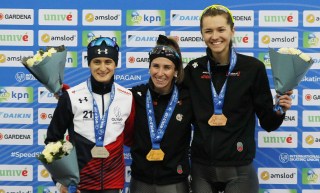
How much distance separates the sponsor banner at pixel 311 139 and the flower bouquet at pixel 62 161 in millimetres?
2217

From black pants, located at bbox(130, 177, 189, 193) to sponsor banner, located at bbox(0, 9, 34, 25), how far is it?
187 cm

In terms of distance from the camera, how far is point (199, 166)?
3.24 meters

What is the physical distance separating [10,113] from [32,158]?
1.54 ft

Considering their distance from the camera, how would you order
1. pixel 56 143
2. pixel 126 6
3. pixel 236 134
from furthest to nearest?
pixel 126 6, pixel 236 134, pixel 56 143

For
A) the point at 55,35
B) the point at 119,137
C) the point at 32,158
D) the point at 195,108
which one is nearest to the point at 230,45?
the point at 195,108

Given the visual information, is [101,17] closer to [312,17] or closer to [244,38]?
[244,38]

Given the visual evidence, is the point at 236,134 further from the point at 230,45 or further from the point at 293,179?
the point at 293,179

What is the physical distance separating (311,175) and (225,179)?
53.9 inches

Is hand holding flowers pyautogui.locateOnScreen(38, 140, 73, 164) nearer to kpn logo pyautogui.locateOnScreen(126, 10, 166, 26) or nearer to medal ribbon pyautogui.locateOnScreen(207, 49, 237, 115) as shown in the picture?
medal ribbon pyautogui.locateOnScreen(207, 49, 237, 115)

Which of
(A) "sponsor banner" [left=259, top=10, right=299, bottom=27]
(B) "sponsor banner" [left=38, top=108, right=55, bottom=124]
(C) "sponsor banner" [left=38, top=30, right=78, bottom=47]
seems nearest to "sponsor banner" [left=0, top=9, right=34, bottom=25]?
(C) "sponsor banner" [left=38, top=30, right=78, bottom=47]

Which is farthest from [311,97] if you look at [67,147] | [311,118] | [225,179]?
[67,147]

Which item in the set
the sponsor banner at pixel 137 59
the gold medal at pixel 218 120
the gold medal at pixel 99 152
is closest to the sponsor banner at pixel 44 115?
the sponsor banner at pixel 137 59

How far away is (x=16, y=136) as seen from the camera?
13.8ft

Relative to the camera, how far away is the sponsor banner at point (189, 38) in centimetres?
408
